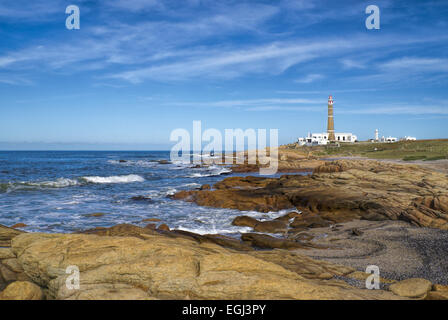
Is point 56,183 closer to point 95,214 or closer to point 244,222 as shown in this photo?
point 95,214

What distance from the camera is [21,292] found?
15.3ft

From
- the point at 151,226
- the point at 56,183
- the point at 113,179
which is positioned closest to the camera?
the point at 151,226

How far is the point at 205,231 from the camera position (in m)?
14.0

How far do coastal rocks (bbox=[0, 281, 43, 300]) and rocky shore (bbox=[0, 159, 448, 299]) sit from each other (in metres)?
0.01

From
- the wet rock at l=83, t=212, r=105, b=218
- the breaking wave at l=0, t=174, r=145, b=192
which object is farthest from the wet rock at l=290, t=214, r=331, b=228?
the breaking wave at l=0, t=174, r=145, b=192

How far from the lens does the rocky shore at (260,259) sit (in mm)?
4879

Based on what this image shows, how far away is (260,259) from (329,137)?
101m

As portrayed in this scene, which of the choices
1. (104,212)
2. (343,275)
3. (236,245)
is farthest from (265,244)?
(104,212)

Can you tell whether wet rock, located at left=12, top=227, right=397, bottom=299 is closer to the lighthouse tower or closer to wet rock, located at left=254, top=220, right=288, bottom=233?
wet rock, located at left=254, top=220, right=288, bottom=233

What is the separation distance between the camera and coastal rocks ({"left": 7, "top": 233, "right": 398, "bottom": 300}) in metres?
4.80

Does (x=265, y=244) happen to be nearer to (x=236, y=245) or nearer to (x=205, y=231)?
(x=236, y=245)

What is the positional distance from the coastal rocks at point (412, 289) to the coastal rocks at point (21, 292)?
6.42m

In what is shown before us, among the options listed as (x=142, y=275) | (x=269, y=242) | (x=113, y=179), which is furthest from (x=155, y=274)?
(x=113, y=179)
